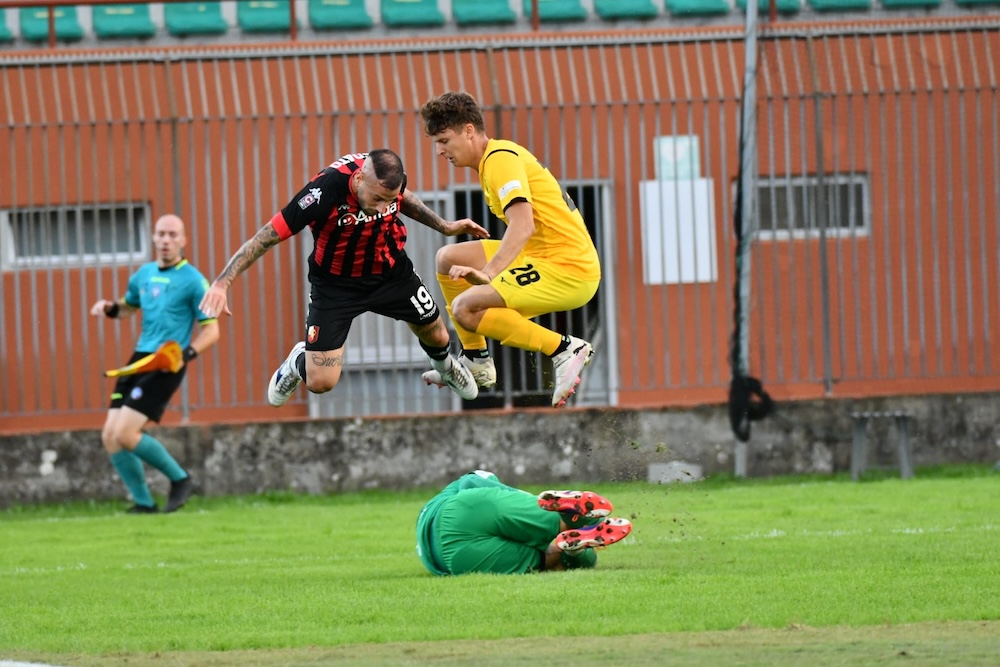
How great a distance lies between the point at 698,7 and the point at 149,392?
896cm

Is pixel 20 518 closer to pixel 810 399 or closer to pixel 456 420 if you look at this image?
pixel 456 420

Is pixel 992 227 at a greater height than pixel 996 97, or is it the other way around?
pixel 996 97

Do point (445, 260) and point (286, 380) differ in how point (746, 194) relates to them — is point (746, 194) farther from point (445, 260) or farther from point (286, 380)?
point (286, 380)

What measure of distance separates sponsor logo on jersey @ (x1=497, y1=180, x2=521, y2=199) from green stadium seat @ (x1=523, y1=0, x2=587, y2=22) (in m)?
11.2

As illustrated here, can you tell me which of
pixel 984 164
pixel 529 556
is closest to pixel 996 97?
pixel 984 164

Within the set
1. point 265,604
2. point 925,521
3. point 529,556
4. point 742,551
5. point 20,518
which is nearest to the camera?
point 265,604

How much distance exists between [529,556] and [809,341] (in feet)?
21.9

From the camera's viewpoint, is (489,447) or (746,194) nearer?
(746,194)

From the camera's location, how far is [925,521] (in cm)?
1096

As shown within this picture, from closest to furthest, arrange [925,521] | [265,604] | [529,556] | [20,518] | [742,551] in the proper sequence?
[265,604], [529,556], [742,551], [925,521], [20,518]

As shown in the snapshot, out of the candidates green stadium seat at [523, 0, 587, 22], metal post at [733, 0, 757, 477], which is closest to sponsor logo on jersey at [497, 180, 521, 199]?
metal post at [733, 0, 757, 477]

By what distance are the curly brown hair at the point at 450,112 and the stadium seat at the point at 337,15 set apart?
437 inches

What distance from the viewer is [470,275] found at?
8484 millimetres

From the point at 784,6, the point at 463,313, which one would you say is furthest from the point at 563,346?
the point at 784,6
